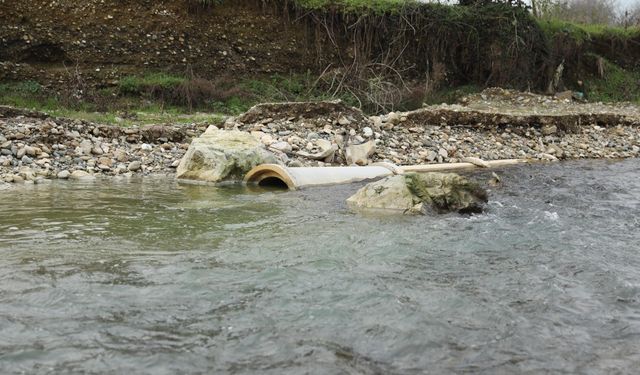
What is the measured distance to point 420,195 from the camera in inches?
270

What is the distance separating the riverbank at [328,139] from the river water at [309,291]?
294 centimetres

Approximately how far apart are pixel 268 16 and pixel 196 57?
3.13 m

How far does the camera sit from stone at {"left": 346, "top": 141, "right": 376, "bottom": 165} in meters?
10.6

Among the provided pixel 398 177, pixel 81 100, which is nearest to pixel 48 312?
pixel 398 177

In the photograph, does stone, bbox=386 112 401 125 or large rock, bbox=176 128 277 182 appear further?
stone, bbox=386 112 401 125

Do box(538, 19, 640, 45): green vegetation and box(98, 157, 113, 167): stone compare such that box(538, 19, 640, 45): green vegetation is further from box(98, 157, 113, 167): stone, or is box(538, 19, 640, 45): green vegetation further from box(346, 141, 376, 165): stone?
box(98, 157, 113, 167): stone

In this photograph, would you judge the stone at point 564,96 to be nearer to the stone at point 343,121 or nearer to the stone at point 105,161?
the stone at point 343,121

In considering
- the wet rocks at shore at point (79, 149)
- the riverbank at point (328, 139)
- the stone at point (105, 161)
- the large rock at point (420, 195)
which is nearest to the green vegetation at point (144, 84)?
the riverbank at point (328, 139)

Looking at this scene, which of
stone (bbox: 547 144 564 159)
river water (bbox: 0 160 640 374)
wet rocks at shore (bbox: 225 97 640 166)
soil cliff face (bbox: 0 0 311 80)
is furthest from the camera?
soil cliff face (bbox: 0 0 311 80)

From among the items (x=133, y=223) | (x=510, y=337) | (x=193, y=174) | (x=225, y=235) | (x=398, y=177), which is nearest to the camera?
(x=510, y=337)

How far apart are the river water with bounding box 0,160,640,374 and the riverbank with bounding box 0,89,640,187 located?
9.66ft

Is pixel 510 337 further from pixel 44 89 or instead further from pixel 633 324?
pixel 44 89

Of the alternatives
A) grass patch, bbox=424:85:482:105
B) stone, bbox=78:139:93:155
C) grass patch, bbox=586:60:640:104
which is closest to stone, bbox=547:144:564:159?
grass patch, bbox=424:85:482:105

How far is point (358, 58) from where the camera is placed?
63.1ft
